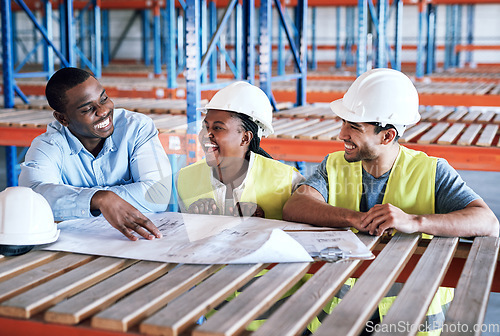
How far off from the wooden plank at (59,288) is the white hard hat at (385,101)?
4.36 feet

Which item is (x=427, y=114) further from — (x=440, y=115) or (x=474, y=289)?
(x=474, y=289)

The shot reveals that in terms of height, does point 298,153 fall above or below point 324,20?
below

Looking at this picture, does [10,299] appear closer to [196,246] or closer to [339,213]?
[196,246]

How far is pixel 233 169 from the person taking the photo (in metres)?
3.04

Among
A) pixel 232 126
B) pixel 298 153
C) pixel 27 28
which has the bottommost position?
pixel 298 153

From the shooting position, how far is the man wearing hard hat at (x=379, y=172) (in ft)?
8.46

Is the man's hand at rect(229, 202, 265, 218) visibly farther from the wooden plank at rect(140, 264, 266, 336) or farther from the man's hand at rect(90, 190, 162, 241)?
the wooden plank at rect(140, 264, 266, 336)

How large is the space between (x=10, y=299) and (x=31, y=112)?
5542mm

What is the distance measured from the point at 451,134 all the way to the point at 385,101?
8.77ft

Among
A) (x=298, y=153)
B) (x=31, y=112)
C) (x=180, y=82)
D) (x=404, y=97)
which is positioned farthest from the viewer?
(x=180, y=82)

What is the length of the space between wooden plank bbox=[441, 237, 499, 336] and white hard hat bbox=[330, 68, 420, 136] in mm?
686

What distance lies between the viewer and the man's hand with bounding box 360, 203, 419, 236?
2.29m

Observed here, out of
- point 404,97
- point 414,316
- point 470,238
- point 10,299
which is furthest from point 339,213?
point 10,299

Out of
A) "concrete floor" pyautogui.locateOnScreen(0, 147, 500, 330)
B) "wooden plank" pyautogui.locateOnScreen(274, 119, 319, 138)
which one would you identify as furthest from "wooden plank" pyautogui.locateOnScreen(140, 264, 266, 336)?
"concrete floor" pyautogui.locateOnScreen(0, 147, 500, 330)
